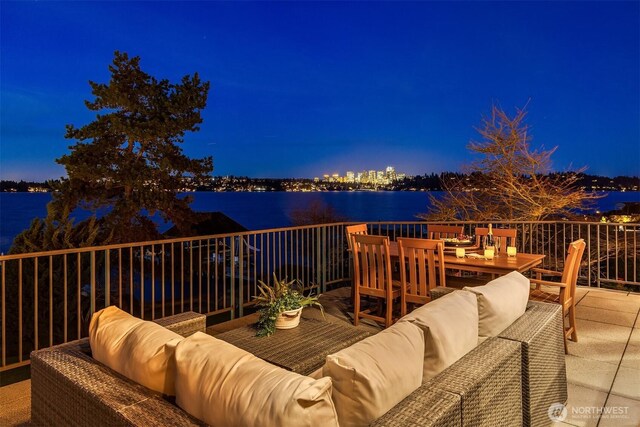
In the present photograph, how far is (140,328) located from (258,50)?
2010cm

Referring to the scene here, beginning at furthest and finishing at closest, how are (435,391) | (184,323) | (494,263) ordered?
(494,263), (184,323), (435,391)

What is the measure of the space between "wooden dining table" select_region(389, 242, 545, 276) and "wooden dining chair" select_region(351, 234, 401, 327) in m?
0.21

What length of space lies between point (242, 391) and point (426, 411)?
55cm

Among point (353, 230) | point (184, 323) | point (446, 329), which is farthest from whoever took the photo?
point (353, 230)

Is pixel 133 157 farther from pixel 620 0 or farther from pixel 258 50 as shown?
pixel 620 0

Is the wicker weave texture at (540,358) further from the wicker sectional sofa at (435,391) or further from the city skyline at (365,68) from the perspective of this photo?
the city skyline at (365,68)

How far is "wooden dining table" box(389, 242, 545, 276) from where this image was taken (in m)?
3.49

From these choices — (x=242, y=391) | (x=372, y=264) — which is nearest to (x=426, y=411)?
(x=242, y=391)

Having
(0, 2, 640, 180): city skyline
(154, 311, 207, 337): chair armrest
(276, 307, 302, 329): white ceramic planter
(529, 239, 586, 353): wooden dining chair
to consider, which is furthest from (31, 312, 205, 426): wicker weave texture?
(0, 2, 640, 180): city skyline

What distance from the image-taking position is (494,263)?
3.61 meters

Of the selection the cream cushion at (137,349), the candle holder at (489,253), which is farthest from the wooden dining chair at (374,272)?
the cream cushion at (137,349)

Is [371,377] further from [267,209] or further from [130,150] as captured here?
[267,209]

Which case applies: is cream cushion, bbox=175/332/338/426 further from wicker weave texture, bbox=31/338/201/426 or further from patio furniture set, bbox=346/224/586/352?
patio furniture set, bbox=346/224/586/352

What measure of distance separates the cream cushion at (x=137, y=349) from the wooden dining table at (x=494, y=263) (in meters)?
2.88
